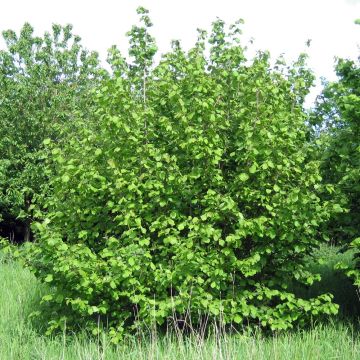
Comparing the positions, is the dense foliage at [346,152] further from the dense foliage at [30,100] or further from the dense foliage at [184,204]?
the dense foliage at [30,100]

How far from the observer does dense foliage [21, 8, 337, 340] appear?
5344 mm

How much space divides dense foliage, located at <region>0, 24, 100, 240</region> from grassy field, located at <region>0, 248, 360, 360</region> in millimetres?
12042

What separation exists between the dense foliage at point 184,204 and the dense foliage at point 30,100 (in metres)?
12.3

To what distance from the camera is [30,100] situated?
778 inches

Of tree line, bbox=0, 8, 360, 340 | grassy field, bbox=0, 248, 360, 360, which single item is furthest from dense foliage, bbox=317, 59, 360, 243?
grassy field, bbox=0, 248, 360, 360

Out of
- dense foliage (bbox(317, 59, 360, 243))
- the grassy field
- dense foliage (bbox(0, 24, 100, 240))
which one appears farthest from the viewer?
dense foliage (bbox(0, 24, 100, 240))

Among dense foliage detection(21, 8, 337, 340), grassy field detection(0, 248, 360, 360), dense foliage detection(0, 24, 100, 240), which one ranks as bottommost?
grassy field detection(0, 248, 360, 360)

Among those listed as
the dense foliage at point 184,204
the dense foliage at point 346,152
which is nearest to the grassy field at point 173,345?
the dense foliage at point 184,204

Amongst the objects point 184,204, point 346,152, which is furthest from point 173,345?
point 346,152

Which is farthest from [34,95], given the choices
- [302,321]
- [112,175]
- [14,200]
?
[302,321]

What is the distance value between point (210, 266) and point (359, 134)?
7.59 feet

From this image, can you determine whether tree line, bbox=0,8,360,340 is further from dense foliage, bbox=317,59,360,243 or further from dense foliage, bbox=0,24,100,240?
dense foliage, bbox=0,24,100,240

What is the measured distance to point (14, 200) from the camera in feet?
59.7

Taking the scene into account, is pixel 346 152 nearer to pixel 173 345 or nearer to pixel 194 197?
pixel 194 197
